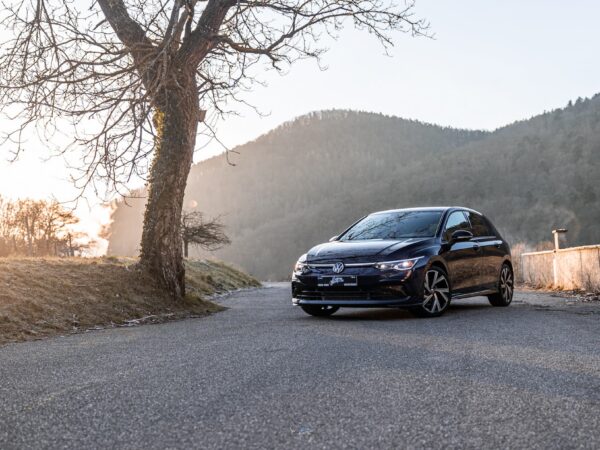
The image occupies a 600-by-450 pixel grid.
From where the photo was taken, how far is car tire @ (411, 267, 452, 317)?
9242 mm

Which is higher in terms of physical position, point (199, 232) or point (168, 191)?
point (199, 232)

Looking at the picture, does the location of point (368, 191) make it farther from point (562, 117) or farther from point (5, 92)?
point (5, 92)

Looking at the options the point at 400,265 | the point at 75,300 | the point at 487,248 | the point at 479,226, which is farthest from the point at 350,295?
the point at 75,300

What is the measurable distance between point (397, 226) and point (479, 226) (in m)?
→ 2.01

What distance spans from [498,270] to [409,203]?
96900 mm

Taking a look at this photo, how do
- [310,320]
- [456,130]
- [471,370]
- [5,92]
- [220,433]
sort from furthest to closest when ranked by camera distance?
→ [456,130]
[5,92]
[310,320]
[471,370]
[220,433]

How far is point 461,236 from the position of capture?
10133 millimetres

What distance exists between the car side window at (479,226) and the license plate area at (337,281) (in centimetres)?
321

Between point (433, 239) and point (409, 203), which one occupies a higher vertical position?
point (409, 203)

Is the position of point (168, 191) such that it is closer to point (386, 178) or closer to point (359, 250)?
point (359, 250)

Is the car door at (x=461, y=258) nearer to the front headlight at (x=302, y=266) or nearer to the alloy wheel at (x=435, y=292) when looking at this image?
the alloy wheel at (x=435, y=292)

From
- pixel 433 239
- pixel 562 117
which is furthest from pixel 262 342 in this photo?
pixel 562 117

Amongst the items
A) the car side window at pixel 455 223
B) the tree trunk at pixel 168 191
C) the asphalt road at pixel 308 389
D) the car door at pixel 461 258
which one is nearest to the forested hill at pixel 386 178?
the tree trunk at pixel 168 191

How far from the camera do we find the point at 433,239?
9.78 metres
